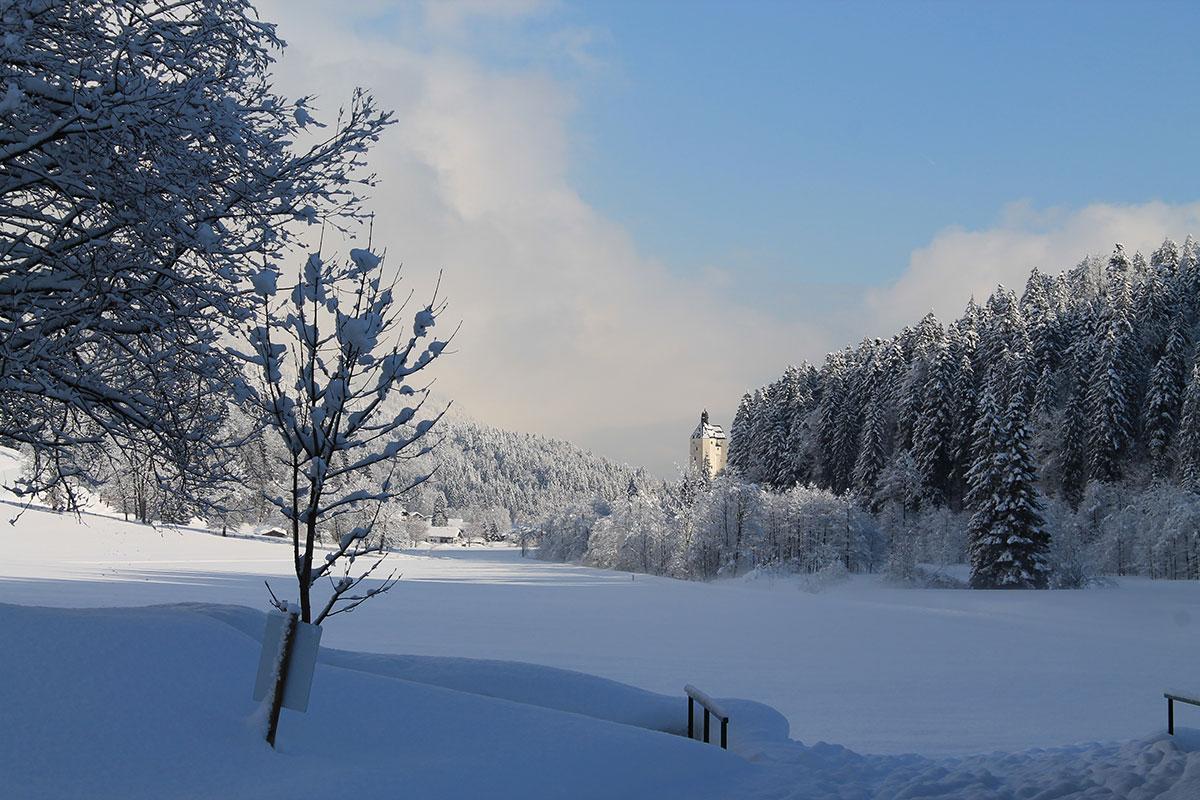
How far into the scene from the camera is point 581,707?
9258 mm

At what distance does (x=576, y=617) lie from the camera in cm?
2809

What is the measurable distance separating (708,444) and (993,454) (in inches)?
3844

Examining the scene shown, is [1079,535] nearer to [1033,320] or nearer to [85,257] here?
[1033,320]

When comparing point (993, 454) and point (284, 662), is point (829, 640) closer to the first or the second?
point (284, 662)

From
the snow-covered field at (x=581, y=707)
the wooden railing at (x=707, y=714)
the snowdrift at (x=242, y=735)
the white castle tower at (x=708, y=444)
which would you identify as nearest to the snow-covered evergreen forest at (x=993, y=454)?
the snow-covered field at (x=581, y=707)

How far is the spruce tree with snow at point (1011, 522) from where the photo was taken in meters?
43.3

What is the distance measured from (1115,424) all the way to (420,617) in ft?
140

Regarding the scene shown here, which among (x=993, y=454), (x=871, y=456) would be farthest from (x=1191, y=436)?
(x=871, y=456)

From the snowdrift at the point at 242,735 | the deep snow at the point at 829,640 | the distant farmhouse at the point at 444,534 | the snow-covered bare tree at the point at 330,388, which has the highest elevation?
the snow-covered bare tree at the point at 330,388

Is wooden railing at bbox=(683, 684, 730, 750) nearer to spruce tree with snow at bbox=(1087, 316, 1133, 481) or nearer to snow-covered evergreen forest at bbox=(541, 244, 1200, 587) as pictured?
snow-covered evergreen forest at bbox=(541, 244, 1200, 587)

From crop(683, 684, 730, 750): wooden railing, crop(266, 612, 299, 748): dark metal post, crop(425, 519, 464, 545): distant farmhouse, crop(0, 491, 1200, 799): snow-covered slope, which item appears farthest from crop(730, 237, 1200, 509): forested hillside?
crop(425, 519, 464, 545): distant farmhouse

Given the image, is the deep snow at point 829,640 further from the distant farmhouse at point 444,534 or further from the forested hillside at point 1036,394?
the distant farmhouse at point 444,534

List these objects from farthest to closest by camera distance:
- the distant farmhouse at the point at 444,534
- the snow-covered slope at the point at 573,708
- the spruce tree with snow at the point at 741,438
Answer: the distant farmhouse at the point at 444,534 < the spruce tree with snow at the point at 741,438 < the snow-covered slope at the point at 573,708

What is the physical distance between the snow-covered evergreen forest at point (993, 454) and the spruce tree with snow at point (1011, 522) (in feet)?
0.27
